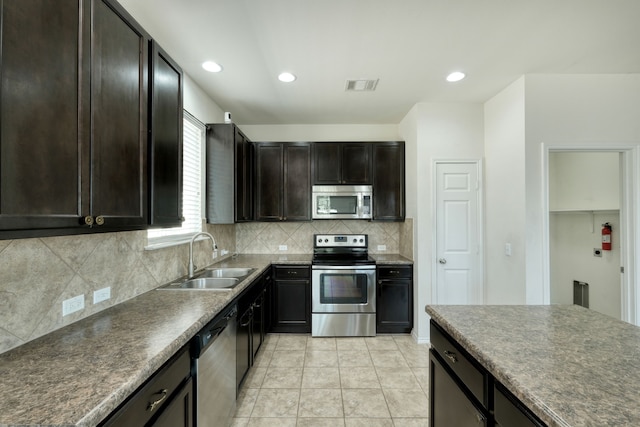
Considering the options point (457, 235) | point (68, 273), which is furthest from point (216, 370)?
point (457, 235)

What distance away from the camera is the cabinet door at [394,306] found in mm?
3430

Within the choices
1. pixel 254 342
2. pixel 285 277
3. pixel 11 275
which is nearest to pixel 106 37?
pixel 11 275

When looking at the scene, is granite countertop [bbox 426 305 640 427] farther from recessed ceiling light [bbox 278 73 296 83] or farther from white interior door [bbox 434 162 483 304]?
recessed ceiling light [bbox 278 73 296 83]

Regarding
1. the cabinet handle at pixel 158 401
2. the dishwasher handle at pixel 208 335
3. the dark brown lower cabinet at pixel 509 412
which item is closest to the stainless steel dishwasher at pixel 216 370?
the dishwasher handle at pixel 208 335

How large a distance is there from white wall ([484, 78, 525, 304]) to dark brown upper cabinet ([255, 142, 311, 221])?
2.21 m

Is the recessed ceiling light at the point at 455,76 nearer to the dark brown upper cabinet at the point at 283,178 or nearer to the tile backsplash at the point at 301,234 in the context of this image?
the dark brown upper cabinet at the point at 283,178

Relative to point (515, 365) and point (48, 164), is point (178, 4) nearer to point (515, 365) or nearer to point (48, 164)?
point (48, 164)

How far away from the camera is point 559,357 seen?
1.02 m

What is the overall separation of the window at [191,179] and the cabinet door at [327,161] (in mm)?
1464

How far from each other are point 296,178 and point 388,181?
1.26m

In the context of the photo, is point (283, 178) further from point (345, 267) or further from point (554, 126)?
point (554, 126)

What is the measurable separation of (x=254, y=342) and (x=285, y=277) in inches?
37.0

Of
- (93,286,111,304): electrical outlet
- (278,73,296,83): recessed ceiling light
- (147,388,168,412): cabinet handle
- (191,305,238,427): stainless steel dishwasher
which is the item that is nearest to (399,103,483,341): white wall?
(278,73,296,83): recessed ceiling light

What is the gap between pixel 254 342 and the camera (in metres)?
2.64
